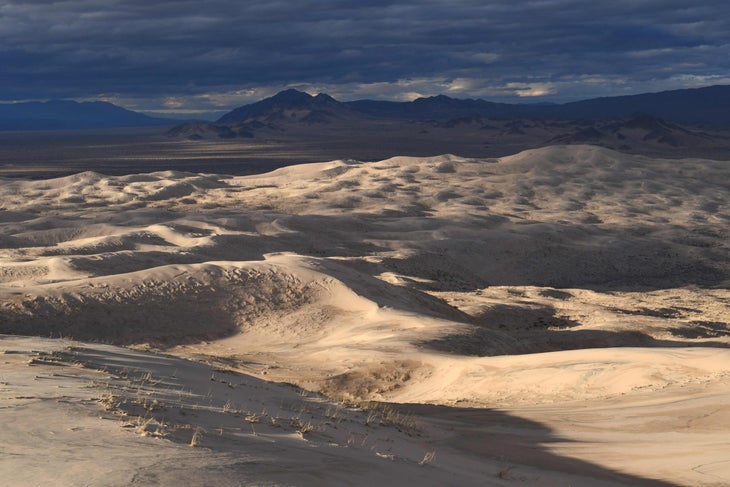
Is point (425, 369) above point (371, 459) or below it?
below

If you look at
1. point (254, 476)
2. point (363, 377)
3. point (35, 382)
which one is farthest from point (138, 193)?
point (254, 476)

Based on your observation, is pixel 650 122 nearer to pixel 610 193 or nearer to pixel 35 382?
pixel 610 193

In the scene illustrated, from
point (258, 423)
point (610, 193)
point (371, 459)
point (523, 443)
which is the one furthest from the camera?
point (610, 193)

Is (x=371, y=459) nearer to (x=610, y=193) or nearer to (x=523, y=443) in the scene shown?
(x=523, y=443)

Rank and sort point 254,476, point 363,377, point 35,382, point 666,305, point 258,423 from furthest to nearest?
point 666,305 < point 363,377 < point 35,382 < point 258,423 < point 254,476

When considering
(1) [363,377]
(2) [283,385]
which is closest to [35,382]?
(2) [283,385]

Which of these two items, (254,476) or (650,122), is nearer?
(254,476)

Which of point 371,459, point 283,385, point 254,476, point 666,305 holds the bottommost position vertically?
point 666,305
